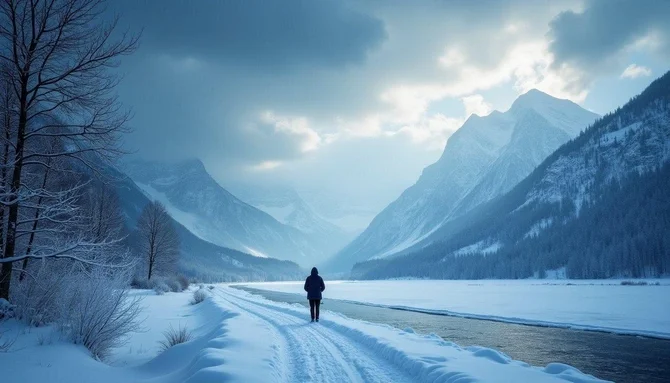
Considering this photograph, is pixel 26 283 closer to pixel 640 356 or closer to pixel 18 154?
pixel 18 154

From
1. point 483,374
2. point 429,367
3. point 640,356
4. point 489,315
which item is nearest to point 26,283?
point 429,367

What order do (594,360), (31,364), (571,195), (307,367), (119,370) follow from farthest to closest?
1. (571,195)
2. (594,360)
3. (307,367)
4. (119,370)
5. (31,364)

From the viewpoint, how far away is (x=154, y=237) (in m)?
53.0

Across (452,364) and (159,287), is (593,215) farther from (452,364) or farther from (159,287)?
(452,364)

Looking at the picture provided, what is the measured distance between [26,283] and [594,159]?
7511 inches

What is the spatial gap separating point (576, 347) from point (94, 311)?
1670cm

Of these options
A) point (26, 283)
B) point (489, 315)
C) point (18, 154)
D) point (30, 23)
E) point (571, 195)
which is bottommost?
point (489, 315)

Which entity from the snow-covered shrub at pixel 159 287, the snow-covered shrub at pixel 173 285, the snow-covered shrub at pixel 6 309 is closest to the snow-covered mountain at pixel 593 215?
the snow-covered shrub at pixel 173 285

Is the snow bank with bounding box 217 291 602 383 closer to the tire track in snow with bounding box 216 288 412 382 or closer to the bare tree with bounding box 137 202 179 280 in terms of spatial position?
the tire track in snow with bounding box 216 288 412 382

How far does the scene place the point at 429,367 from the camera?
29.2ft

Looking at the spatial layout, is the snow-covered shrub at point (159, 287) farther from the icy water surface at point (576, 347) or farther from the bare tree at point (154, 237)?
the icy water surface at point (576, 347)

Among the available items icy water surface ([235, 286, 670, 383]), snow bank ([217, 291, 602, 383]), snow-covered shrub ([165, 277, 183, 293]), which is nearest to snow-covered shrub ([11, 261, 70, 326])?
snow bank ([217, 291, 602, 383])

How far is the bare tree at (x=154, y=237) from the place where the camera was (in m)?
53.3

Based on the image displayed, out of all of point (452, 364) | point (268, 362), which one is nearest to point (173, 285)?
point (268, 362)
